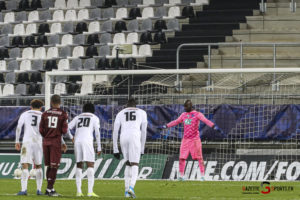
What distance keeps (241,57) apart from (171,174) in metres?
5.27

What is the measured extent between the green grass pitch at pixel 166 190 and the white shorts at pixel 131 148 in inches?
30.6

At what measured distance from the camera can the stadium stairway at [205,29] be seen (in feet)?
95.3

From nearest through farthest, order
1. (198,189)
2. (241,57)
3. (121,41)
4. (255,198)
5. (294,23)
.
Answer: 1. (255,198)
2. (198,189)
3. (241,57)
4. (294,23)
5. (121,41)

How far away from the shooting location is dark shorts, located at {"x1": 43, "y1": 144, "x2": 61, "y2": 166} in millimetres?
15508

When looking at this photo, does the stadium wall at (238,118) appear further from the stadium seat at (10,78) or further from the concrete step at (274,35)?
the stadium seat at (10,78)

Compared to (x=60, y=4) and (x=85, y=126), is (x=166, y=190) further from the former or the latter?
(x=60, y=4)

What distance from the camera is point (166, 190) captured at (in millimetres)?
18219

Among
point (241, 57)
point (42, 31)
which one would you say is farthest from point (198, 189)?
point (42, 31)

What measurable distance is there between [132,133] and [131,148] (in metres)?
0.29

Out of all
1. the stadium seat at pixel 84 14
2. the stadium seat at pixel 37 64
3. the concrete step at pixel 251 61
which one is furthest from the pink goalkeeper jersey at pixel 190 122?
the stadium seat at pixel 84 14

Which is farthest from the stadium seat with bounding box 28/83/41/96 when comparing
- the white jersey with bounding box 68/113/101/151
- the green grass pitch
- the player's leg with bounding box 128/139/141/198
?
the player's leg with bounding box 128/139/141/198

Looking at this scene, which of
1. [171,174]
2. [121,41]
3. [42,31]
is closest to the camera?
[171,174]

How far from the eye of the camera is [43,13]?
3522 centimetres

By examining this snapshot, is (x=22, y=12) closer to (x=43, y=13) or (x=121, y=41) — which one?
(x=43, y=13)
